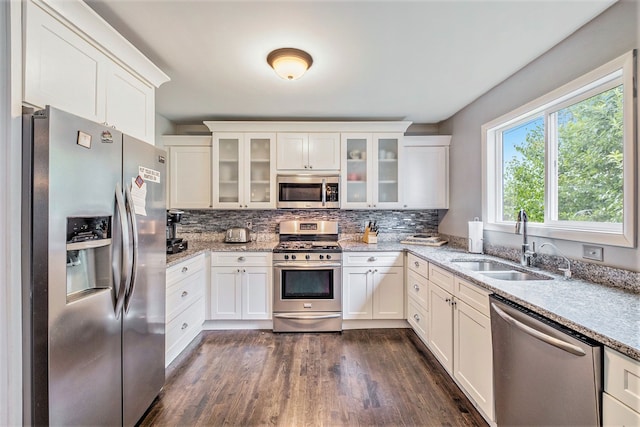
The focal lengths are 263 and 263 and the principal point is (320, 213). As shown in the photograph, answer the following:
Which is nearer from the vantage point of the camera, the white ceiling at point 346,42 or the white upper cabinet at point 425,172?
the white ceiling at point 346,42

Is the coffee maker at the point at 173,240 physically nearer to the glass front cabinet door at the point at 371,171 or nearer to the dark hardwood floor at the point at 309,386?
the dark hardwood floor at the point at 309,386

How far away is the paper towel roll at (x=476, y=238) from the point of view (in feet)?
8.43

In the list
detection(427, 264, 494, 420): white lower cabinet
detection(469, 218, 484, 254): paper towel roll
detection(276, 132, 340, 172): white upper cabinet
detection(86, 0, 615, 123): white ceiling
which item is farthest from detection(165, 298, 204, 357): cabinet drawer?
detection(469, 218, 484, 254): paper towel roll

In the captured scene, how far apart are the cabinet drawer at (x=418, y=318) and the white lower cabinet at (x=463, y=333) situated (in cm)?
11

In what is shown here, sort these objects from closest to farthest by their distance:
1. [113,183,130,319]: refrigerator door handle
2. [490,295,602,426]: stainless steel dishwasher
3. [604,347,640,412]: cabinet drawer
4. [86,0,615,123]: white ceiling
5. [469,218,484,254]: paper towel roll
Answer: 1. [604,347,640,412]: cabinet drawer
2. [490,295,602,426]: stainless steel dishwasher
3. [113,183,130,319]: refrigerator door handle
4. [86,0,615,123]: white ceiling
5. [469,218,484,254]: paper towel roll

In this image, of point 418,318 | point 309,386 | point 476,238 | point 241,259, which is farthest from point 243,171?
point 476,238

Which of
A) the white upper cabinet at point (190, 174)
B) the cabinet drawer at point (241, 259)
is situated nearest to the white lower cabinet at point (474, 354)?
the cabinet drawer at point (241, 259)

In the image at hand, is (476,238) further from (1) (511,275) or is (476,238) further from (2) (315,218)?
(2) (315,218)

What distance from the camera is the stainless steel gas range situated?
2895 mm

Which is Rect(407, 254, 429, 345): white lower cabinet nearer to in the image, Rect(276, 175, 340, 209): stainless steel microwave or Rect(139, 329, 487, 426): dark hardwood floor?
Rect(139, 329, 487, 426): dark hardwood floor

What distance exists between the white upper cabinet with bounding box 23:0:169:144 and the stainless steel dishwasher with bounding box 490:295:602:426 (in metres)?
2.46

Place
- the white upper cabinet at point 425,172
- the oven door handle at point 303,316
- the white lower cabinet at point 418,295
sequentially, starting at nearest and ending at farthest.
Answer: the white lower cabinet at point 418,295 → the oven door handle at point 303,316 → the white upper cabinet at point 425,172

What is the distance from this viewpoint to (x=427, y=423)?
1663 millimetres

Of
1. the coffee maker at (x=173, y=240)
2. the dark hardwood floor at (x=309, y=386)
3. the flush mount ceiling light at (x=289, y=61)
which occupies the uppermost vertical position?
the flush mount ceiling light at (x=289, y=61)
